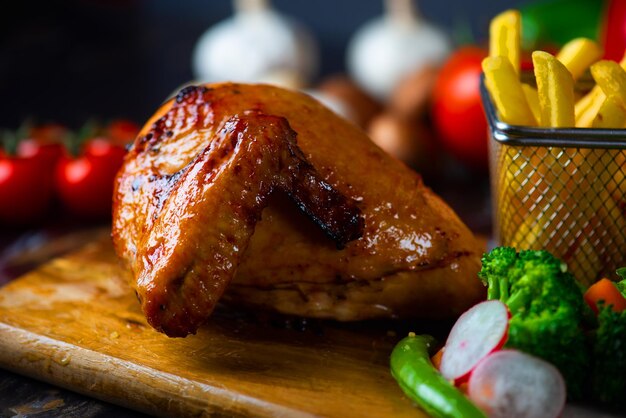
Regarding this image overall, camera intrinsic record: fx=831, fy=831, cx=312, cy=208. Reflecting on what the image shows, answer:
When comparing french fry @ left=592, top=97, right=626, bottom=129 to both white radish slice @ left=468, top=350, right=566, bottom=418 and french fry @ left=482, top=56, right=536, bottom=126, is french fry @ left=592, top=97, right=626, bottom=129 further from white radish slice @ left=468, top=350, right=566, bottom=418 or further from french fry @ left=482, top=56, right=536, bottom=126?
white radish slice @ left=468, top=350, right=566, bottom=418

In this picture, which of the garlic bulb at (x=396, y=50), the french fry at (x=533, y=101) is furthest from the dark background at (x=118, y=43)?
the french fry at (x=533, y=101)

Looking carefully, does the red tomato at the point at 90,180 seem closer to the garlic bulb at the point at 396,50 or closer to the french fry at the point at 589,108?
the garlic bulb at the point at 396,50

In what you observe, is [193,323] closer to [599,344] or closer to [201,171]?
[201,171]

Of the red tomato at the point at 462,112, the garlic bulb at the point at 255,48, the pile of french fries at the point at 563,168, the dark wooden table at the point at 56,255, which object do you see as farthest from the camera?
the garlic bulb at the point at 255,48

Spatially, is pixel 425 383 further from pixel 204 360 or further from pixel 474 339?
pixel 204 360

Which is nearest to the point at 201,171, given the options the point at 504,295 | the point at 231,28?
the point at 504,295

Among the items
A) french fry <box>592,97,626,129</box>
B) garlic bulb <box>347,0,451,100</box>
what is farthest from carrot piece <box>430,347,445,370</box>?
garlic bulb <box>347,0,451,100</box>

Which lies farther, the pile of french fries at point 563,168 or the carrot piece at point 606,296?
the pile of french fries at point 563,168
